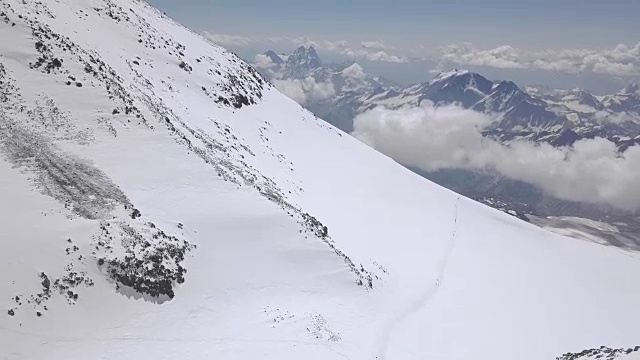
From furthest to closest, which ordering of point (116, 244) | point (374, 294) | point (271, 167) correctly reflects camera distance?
point (271, 167)
point (374, 294)
point (116, 244)

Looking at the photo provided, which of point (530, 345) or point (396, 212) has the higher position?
point (396, 212)

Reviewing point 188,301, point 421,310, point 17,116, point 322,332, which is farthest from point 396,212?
point 17,116

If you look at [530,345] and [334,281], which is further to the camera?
[530,345]

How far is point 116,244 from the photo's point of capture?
91.0 ft

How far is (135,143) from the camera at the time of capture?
36812 millimetres

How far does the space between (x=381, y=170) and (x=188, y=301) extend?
56578 millimetres

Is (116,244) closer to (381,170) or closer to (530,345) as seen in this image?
(530,345)

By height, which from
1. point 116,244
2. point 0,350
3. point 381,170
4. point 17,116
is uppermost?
point 381,170

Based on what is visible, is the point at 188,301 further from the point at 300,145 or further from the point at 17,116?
the point at 300,145

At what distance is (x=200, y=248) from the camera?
3200 centimetres

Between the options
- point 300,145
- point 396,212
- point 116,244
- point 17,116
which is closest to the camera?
point 116,244

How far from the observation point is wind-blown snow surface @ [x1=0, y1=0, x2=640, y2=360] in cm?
2523

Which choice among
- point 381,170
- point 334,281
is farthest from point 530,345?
point 381,170

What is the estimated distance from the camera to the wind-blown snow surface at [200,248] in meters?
25.2
